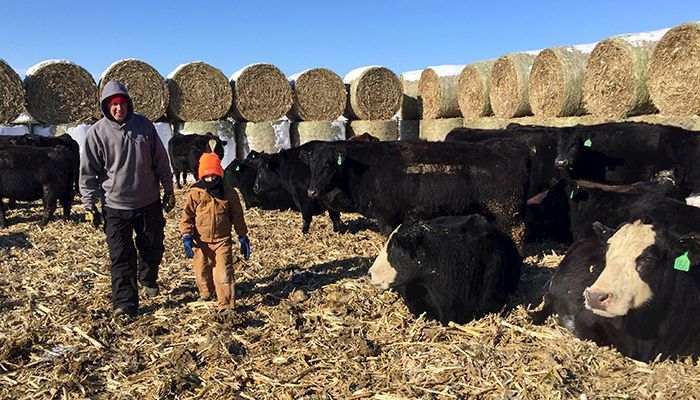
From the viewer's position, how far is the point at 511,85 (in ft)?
38.9

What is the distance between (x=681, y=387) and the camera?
10.8 ft

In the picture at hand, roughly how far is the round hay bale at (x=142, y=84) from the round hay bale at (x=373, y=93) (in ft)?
16.1

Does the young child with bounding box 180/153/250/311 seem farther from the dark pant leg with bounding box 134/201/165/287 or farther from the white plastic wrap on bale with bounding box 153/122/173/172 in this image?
the white plastic wrap on bale with bounding box 153/122/173/172

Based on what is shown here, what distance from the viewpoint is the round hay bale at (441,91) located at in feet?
47.5

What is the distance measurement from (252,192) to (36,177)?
3.60 meters

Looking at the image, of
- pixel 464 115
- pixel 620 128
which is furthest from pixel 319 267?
pixel 464 115

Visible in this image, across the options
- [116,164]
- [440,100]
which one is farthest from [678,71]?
[116,164]

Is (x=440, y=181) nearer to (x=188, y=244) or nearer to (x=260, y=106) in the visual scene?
(x=188, y=244)

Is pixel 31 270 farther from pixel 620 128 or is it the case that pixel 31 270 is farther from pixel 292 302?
pixel 620 128

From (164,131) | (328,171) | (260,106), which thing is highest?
(260,106)

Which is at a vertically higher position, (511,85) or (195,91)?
(195,91)

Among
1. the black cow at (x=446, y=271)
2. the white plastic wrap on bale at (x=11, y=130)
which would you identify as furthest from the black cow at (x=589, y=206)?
the white plastic wrap on bale at (x=11, y=130)

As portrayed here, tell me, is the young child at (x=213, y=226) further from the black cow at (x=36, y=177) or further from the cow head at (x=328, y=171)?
the black cow at (x=36, y=177)

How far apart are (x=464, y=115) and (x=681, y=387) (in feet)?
37.0
